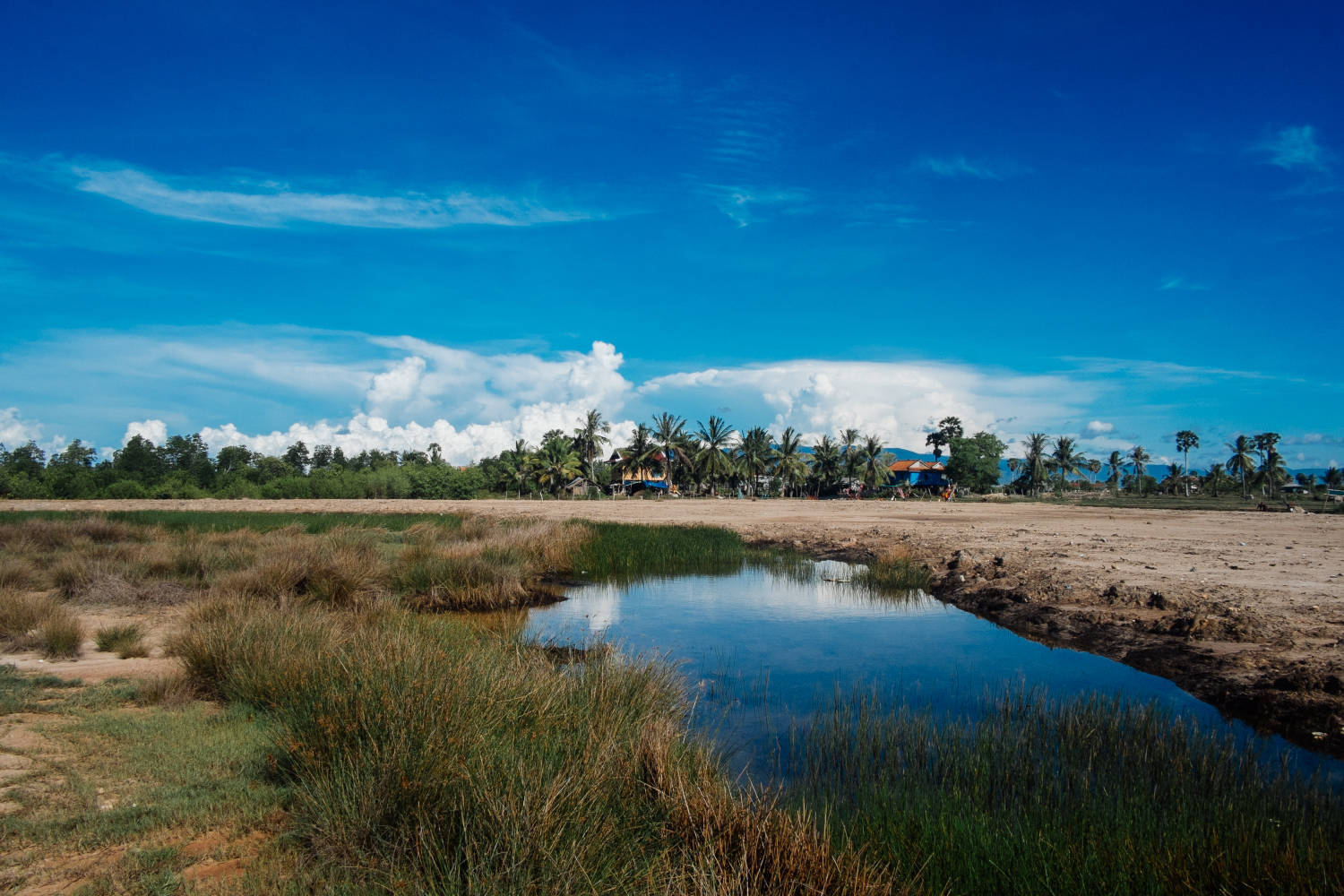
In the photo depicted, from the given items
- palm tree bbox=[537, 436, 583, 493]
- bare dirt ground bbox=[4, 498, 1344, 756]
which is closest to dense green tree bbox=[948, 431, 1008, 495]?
palm tree bbox=[537, 436, 583, 493]

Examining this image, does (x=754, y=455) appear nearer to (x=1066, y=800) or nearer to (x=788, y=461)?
(x=788, y=461)

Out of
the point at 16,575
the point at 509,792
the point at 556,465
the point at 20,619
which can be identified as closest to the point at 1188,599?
the point at 509,792

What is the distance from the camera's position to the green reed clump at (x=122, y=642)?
8.56m

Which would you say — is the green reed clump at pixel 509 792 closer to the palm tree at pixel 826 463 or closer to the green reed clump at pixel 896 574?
the green reed clump at pixel 896 574

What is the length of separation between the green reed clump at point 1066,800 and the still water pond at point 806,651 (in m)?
0.76

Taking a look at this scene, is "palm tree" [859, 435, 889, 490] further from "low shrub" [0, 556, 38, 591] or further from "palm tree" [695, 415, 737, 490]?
"low shrub" [0, 556, 38, 591]

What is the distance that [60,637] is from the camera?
27.7ft

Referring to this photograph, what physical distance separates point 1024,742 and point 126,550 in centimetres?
2007

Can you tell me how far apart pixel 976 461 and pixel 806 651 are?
300ft

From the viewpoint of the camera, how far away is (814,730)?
21.9 feet

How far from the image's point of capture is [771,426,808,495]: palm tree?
89.9 m

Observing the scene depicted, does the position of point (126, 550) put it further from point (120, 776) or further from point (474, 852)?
point (474, 852)

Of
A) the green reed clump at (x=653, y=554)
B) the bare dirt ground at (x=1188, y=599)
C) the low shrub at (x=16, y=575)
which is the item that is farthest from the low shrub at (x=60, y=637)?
the bare dirt ground at (x=1188, y=599)

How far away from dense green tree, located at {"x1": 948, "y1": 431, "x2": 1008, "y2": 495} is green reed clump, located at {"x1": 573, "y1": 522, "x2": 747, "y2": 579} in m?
76.4
